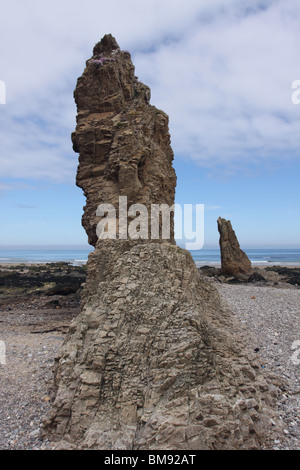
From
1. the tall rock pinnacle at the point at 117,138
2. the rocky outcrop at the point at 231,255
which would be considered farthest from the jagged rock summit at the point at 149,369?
the rocky outcrop at the point at 231,255

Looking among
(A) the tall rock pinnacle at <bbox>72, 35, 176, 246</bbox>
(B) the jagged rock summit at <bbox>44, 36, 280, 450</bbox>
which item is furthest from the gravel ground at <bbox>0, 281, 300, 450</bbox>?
(A) the tall rock pinnacle at <bbox>72, 35, 176, 246</bbox>

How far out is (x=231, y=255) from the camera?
3256 cm

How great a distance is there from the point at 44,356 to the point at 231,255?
26027mm

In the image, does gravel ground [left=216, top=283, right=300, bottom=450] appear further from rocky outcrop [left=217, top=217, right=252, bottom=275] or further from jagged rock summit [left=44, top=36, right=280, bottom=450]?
rocky outcrop [left=217, top=217, right=252, bottom=275]

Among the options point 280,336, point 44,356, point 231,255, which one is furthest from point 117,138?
point 231,255

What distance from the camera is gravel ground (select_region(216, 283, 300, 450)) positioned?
6.44 meters

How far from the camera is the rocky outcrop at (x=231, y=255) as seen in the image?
32.2m

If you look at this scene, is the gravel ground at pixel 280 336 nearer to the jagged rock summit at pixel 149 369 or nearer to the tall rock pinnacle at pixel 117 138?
the jagged rock summit at pixel 149 369

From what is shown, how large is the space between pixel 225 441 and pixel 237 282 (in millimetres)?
25794

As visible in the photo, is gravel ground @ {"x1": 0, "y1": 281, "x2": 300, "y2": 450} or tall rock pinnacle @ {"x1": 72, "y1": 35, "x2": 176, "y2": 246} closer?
gravel ground @ {"x1": 0, "y1": 281, "x2": 300, "y2": 450}

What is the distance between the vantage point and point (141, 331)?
6035 mm
